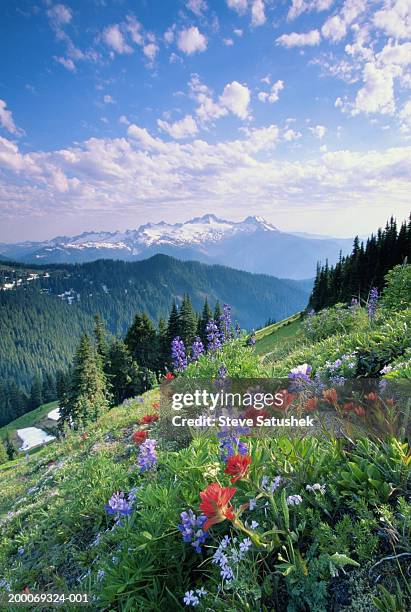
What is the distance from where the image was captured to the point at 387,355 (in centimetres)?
508

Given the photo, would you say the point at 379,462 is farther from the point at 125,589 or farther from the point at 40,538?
the point at 40,538

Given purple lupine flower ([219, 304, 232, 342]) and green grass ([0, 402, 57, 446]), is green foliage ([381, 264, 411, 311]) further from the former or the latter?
green grass ([0, 402, 57, 446])

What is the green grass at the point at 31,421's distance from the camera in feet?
314

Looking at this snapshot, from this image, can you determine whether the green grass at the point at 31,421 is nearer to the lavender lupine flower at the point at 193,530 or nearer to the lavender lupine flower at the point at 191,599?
the lavender lupine flower at the point at 193,530


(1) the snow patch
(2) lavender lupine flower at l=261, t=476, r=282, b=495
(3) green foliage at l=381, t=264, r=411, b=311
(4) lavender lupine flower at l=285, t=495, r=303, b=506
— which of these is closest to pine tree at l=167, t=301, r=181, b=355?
(3) green foliage at l=381, t=264, r=411, b=311

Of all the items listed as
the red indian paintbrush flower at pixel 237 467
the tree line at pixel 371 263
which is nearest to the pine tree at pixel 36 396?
the tree line at pixel 371 263

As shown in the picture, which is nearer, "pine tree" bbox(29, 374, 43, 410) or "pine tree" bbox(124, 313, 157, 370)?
"pine tree" bbox(124, 313, 157, 370)

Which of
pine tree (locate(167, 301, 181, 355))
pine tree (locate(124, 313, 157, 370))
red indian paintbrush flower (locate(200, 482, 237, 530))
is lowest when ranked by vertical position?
pine tree (locate(124, 313, 157, 370))

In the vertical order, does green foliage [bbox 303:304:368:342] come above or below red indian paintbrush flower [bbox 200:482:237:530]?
below

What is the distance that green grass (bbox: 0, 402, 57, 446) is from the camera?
95.6m

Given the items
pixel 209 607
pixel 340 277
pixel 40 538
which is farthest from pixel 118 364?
pixel 209 607

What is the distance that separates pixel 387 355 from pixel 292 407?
2.42 meters

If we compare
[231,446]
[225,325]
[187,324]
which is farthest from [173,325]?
[231,446]

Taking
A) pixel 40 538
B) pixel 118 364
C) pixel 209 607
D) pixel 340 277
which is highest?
pixel 209 607
